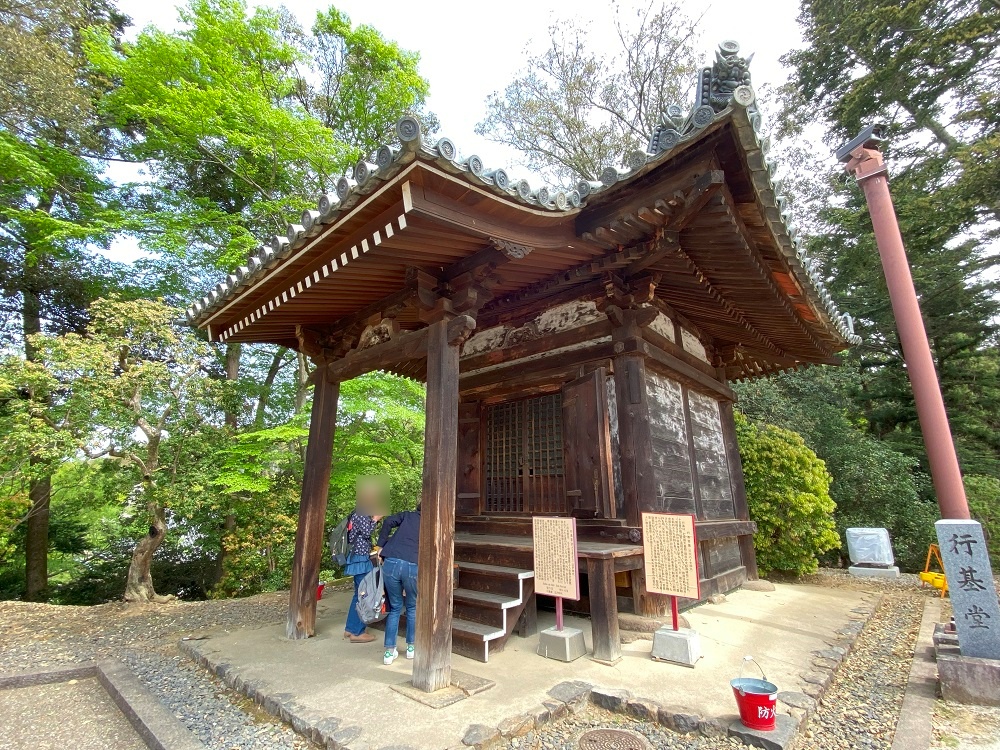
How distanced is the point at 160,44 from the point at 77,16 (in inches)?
146

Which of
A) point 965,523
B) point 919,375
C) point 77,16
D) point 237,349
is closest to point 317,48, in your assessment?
point 77,16

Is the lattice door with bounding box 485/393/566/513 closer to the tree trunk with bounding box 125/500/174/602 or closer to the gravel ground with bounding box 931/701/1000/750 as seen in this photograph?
the gravel ground with bounding box 931/701/1000/750

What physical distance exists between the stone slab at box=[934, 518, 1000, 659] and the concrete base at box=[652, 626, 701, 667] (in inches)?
74.7

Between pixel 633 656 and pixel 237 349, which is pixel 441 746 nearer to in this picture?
pixel 633 656

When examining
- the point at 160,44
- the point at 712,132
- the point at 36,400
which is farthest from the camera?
the point at 160,44

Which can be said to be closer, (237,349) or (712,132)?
(712,132)

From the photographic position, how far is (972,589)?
11.5ft

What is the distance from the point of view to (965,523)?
3.65m

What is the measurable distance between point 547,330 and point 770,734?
4.24 metres

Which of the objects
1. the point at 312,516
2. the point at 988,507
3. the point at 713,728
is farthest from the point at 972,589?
the point at 988,507

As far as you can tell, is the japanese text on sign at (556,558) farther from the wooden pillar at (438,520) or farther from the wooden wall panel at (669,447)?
the wooden wall panel at (669,447)

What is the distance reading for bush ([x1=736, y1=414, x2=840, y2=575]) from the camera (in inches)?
321

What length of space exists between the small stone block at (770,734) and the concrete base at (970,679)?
1.48 m

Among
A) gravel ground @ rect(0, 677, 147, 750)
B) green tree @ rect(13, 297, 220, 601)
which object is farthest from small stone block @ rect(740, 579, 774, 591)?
green tree @ rect(13, 297, 220, 601)
